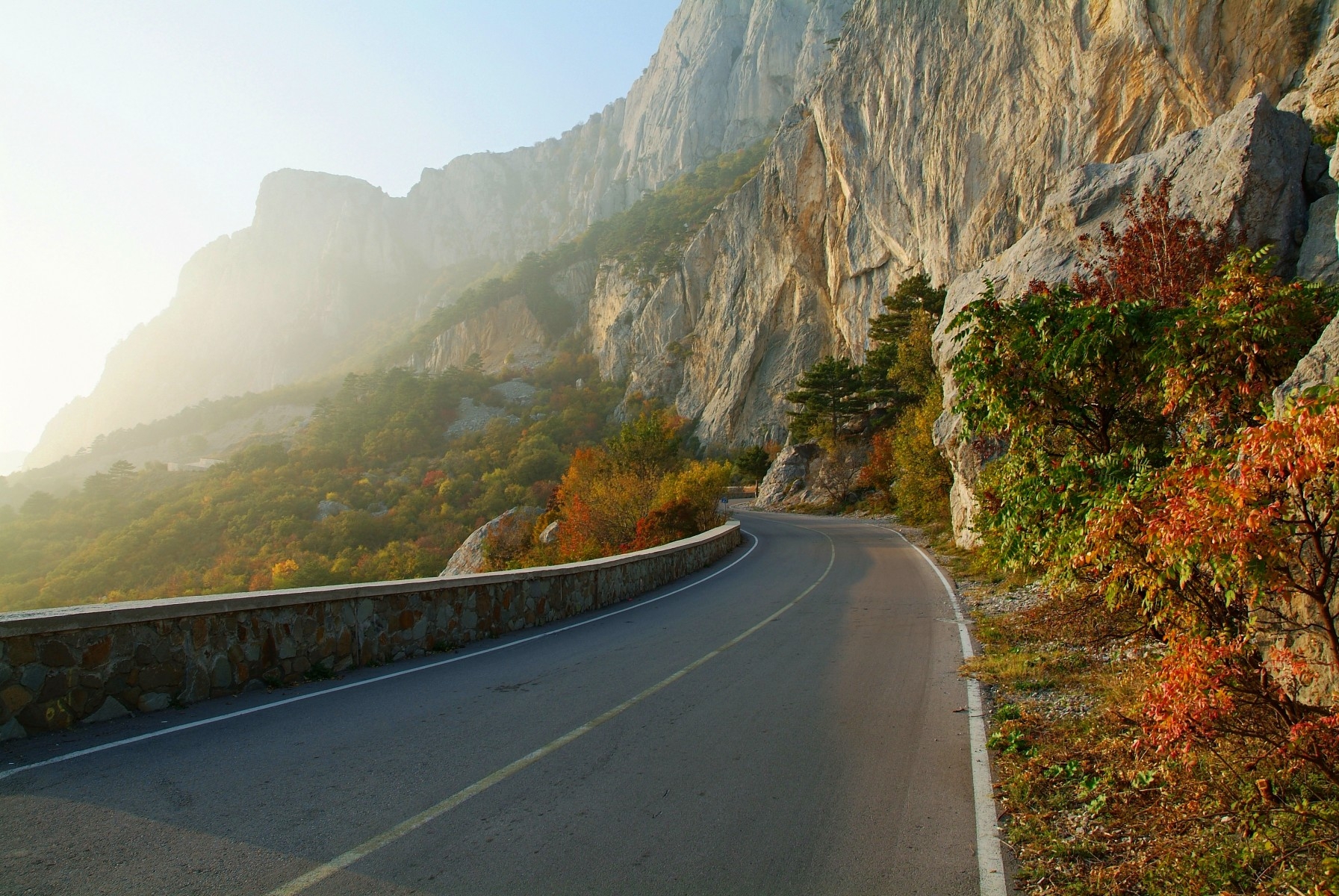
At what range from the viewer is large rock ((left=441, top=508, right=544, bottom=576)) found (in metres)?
35.9

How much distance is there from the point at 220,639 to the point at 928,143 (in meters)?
44.3

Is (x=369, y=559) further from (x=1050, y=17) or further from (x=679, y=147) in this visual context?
(x=679, y=147)

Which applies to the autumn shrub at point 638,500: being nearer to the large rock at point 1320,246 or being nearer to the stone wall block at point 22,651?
the stone wall block at point 22,651

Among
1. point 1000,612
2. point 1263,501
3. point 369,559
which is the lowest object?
point 369,559

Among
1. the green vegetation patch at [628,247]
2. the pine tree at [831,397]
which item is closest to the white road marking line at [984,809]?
the pine tree at [831,397]

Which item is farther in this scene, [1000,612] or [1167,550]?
[1000,612]

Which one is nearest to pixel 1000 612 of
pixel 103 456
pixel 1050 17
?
pixel 1050 17

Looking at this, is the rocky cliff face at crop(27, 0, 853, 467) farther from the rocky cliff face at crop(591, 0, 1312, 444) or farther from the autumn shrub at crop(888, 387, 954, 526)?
the autumn shrub at crop(888, 387, 954, 526)

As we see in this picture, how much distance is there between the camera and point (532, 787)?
173 inches

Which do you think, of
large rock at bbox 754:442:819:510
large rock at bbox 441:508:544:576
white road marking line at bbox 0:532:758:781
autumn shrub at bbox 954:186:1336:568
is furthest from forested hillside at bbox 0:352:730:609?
autumn shrub at bbox 954:186:1336:568

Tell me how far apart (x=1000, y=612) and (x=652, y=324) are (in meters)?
81.8

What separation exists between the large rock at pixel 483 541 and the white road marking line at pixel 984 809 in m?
30.7

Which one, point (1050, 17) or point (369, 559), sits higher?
point (1050, 17)

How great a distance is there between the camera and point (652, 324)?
3551 inches
